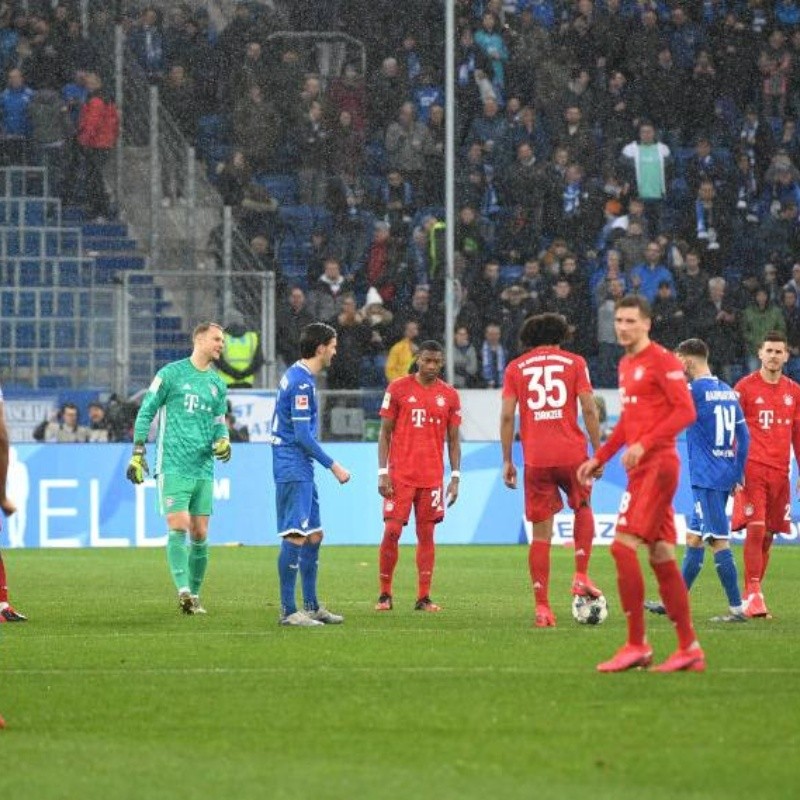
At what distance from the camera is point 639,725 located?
29.1 ft

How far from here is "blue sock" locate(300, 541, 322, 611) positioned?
1476cm

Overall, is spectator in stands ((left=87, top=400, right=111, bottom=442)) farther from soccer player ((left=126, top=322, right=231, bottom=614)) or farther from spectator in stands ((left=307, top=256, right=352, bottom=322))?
soccer player ((left=126, top=322, right=231, bottom=614))

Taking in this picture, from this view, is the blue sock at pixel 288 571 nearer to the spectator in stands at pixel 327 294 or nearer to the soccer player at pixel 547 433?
the soccer player at pixel 547 433

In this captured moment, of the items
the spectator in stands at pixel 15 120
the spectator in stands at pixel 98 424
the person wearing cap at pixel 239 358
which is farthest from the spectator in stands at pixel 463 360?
the spectator in stands at pixel 15 120

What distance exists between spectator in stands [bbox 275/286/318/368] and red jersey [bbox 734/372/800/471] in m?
15.8

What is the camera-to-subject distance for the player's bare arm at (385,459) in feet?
52.5

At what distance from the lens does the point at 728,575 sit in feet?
49.3

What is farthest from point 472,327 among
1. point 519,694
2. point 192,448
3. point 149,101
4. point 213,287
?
point 519,694

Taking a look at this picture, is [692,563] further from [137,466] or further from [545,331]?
[137,466]

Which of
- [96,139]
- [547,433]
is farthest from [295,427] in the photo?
[96,139]

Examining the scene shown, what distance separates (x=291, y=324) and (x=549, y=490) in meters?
17.9

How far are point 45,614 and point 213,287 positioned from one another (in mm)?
16484

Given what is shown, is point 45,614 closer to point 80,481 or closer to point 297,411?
point 297,411

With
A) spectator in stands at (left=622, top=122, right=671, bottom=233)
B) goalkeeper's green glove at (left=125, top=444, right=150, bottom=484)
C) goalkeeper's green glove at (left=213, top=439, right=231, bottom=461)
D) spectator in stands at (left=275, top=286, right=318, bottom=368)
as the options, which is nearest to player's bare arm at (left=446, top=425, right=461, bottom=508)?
goalkeeper's green glove at (left=213, top=439, right=231, bottom=461)
